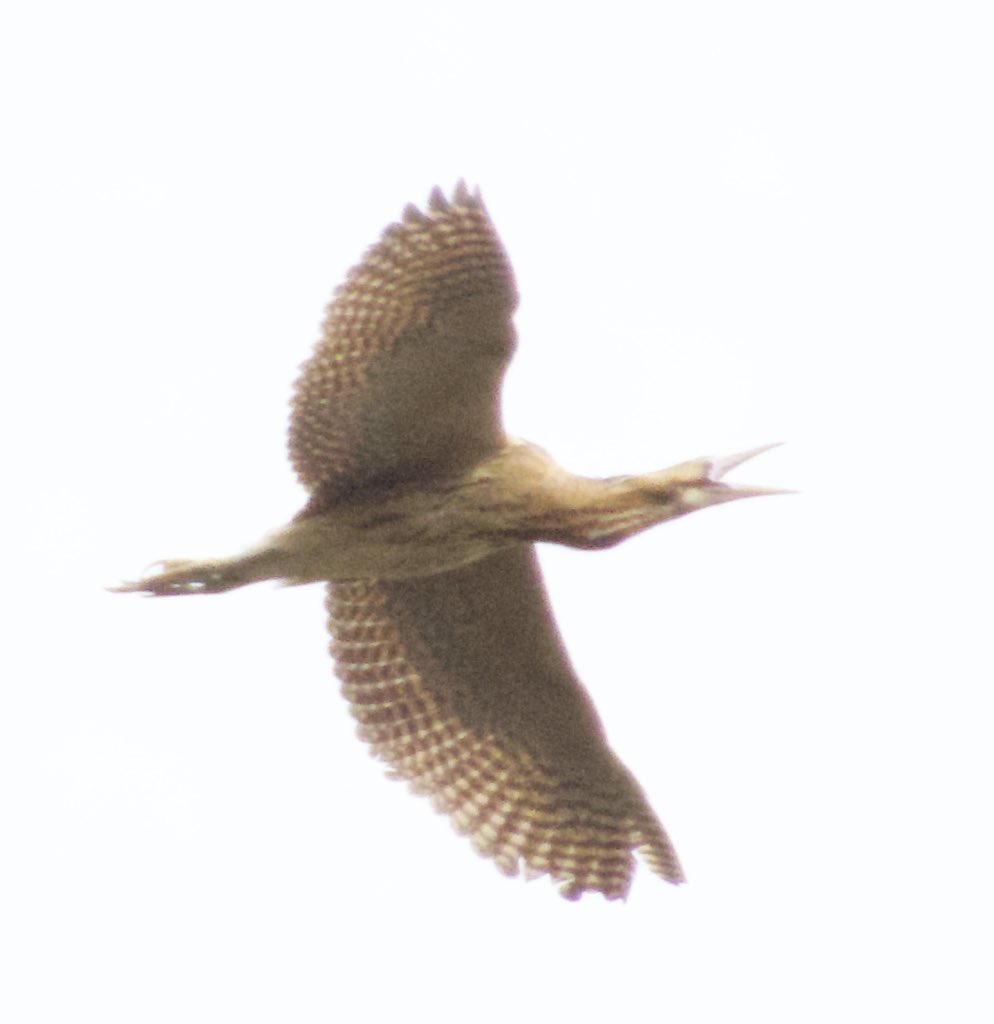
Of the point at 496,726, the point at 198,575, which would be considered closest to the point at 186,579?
the point at 198,575

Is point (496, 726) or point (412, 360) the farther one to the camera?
point (496, 726)

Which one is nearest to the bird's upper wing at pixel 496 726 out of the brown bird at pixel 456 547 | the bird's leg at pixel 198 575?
the brown bird at pixel 456 547

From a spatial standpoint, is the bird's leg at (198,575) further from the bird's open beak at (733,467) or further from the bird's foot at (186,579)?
the bird's open beak at (733,467)

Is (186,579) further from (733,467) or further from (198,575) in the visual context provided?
(733,467)

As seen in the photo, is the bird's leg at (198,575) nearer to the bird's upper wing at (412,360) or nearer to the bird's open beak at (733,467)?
the bird's upper wing at (412,360)

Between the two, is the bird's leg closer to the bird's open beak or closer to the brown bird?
the brown bird

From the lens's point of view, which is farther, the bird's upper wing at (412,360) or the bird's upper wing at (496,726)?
the bird's upper wing at (496,726)

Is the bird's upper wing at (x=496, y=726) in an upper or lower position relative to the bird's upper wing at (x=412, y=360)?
lower

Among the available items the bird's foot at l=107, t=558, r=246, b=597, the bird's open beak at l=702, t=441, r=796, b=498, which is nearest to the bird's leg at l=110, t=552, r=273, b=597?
the bird's foot at l=107, t=558, r=246, b=597
